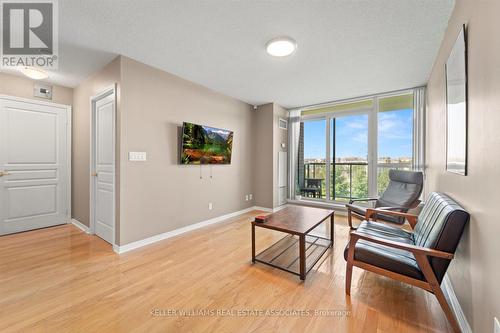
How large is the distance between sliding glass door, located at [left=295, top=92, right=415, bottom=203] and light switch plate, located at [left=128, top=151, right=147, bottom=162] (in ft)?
11.3

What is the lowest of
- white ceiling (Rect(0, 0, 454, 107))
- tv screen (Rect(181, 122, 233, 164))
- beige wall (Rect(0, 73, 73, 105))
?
tv screen (Rect(181, 122, 233, 164))

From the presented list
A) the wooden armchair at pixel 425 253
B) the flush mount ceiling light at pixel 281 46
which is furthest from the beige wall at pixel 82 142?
the wooden armchair at pixel 425 253

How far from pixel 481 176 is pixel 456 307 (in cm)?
113

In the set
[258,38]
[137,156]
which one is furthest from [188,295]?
→ [258,38]

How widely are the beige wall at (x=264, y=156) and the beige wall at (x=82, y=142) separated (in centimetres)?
305

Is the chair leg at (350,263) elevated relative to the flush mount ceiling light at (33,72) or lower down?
lower down

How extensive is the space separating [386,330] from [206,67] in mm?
3374

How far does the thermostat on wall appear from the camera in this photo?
11.1 feet

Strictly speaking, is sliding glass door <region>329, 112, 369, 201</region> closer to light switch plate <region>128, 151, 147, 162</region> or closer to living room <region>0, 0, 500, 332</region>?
living room <region>0, 0, 500, 332</region>

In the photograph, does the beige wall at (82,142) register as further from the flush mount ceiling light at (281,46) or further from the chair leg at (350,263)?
the chair leg at (350,263)

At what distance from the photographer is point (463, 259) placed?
1541 millimetres

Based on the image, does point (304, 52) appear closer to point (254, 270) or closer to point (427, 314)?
point (254, 270)

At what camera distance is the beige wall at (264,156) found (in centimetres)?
470

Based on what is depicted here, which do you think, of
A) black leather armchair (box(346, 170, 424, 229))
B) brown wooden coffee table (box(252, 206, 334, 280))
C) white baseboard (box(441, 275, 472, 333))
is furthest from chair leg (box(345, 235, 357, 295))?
black leather armchair (box(346, 170, 424, 229))
